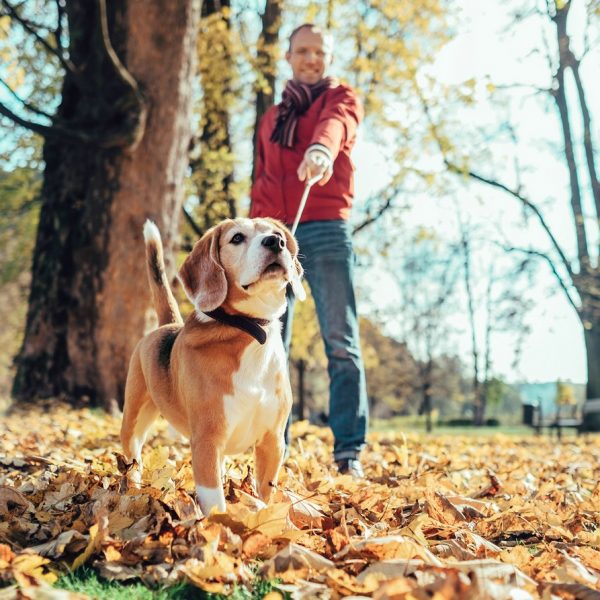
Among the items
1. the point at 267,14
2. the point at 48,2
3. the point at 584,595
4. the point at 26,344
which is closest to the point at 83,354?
the point at 26,344

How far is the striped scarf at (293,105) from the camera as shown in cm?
454

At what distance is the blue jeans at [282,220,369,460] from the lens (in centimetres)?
444

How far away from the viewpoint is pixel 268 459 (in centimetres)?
287

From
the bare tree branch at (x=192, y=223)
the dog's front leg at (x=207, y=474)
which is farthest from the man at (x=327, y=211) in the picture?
the bare tree branch at (x=192, y=223)

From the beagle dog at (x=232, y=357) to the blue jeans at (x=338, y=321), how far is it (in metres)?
1.30

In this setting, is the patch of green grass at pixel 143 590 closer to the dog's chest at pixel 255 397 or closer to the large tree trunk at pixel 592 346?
the dog's chest at pixel 255 397

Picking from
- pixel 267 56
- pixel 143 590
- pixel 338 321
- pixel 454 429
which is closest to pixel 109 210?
pixel 338 321

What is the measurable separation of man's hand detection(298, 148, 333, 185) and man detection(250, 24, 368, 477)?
1.58 ft

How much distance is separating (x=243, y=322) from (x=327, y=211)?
6.24ft

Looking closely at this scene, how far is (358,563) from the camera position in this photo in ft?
6.81

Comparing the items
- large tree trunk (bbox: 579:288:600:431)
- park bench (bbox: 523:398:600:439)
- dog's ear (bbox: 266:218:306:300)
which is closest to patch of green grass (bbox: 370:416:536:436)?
park bench (bbox: 523:398:600:439)

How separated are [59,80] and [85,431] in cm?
1039

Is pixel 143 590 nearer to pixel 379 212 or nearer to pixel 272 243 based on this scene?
pixel 272 243

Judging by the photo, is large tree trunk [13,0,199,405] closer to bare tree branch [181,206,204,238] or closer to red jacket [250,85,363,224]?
red jacket [250,85,363,224]
